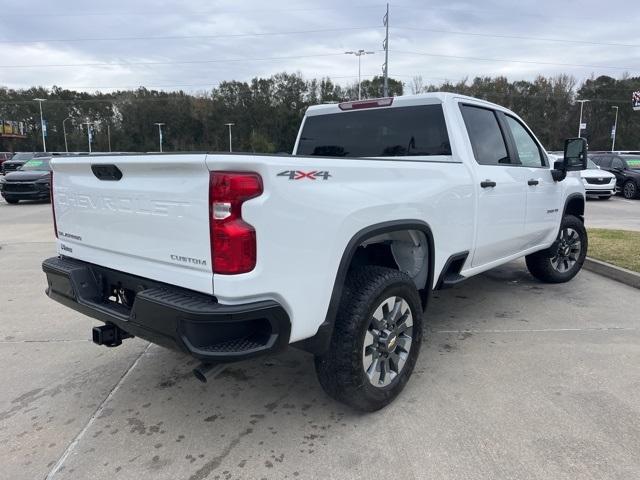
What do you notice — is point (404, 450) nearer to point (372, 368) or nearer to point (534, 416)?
point (372, 368)

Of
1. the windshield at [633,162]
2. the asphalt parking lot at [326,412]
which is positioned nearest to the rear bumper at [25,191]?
the asphalt parking lot at [326,412]

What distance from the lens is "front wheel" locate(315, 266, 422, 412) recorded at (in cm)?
265

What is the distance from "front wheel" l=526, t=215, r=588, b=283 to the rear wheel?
585 inches

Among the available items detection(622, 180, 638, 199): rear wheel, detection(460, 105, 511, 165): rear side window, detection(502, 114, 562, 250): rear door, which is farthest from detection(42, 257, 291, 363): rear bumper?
detection(622, 180, 638, 199): rear wheel

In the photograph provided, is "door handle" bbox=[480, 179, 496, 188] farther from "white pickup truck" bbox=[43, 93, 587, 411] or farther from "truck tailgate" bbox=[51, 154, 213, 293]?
"truck tailgate" bbox=[51, 154, 213, 293]

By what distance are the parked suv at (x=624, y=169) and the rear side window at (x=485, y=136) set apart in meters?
16.6

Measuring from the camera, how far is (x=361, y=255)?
3.26 m

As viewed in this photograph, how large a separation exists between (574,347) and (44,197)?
17612 mm

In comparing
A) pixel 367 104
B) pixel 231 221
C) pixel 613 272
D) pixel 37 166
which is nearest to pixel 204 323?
pixel 231 221

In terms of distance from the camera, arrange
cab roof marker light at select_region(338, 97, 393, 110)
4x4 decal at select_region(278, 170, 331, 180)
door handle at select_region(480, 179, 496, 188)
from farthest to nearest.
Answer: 1. cab roof marker light at select_region(338, 97, 393, 110)
2. door handle at select_region(480, 179, 496, 188)
3. 4x4 decal at select_region(278, 170, 331, 180)

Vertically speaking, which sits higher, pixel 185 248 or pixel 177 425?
pixel 185 248

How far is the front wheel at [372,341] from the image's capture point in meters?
2.65

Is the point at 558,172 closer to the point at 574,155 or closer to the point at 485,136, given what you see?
the point at 574,155

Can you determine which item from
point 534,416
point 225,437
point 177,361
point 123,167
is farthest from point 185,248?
point 534,416
